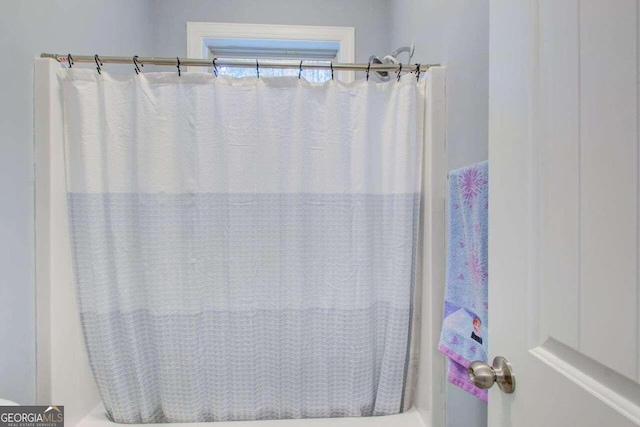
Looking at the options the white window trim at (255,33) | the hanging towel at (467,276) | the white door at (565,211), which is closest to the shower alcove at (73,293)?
the hanging towel at (467,276)

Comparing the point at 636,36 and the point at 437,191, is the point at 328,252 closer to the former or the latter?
the point at 437,191

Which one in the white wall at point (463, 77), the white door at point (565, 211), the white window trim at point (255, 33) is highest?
the white window trim at point (255, 33)

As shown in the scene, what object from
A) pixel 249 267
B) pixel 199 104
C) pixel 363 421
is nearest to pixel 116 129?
pixel 199 104

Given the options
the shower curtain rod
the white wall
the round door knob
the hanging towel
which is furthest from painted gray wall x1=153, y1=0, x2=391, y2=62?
the round door knob

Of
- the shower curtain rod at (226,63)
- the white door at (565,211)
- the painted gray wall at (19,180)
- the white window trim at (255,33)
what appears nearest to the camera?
the white door at (565,211)

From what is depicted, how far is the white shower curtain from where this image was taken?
110 cm

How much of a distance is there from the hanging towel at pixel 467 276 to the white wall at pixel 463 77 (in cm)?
11

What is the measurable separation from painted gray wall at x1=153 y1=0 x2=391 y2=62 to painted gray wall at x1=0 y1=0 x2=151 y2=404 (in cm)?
78

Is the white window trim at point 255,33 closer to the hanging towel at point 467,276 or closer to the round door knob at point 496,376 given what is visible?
the hanging towel at point 467,276

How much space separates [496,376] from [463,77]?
0.84 meters

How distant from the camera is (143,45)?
5.79ft

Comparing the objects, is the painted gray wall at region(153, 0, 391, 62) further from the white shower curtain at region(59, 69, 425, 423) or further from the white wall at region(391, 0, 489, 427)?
the white shower curtain at region(59, 69, 425, 423)

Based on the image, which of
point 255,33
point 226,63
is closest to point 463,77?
point 226,63

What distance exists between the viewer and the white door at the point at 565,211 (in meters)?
0.37
